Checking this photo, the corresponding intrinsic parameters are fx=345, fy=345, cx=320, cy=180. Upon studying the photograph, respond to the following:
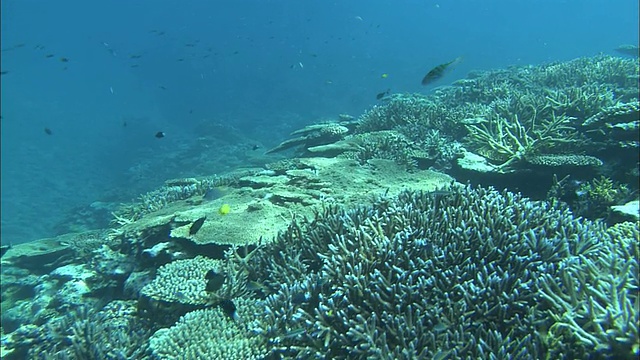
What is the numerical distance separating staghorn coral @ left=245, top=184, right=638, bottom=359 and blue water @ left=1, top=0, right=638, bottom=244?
55.2ft

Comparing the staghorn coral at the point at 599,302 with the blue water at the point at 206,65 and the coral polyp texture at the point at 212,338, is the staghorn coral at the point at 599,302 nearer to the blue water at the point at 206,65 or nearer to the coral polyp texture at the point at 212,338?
the coral polyp texture at the point at 212,338

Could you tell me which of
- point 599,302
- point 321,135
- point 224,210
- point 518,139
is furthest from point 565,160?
point 321,135

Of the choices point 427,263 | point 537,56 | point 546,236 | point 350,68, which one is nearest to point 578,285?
point 546,236

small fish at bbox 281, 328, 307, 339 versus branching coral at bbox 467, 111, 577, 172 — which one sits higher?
branching coral at bbox 467, 111, 577, 172

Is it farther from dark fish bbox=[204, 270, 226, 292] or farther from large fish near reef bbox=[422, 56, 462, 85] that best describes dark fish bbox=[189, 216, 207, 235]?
large fish near reef bbox=[422, 56, 462, 85]

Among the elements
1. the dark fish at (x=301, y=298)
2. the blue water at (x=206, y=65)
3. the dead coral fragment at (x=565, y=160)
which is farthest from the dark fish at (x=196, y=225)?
the blue water at (x=206, y=65)

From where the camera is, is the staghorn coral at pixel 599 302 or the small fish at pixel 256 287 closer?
the staghorn coral at pixel 599 302

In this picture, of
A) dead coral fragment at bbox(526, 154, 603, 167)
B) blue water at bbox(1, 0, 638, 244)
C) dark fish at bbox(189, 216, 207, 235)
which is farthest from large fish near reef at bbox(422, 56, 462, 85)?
blue water at bbox(1, 0, 638, 244)

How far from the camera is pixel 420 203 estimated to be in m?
4.52

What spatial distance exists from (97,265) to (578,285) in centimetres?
735

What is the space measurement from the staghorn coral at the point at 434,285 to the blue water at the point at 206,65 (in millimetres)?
16839

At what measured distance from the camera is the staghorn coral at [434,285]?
2877 millimetres

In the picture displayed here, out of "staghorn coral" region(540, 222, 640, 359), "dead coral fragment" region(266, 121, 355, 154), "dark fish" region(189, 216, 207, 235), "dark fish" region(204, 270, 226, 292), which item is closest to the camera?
"staghorn coral" region(540, 222, 640, 359)

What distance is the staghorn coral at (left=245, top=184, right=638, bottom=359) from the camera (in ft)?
9.44
